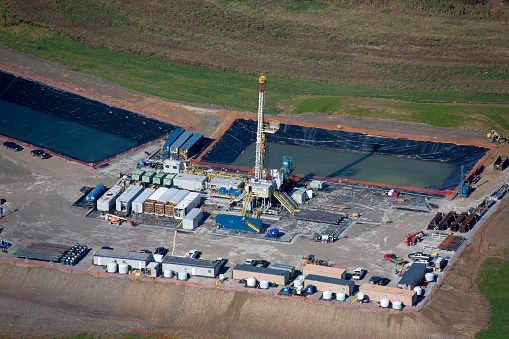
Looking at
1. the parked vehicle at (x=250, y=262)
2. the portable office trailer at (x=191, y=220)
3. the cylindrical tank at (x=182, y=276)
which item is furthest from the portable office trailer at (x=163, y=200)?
the parked vehicle at (x=250, y=262)

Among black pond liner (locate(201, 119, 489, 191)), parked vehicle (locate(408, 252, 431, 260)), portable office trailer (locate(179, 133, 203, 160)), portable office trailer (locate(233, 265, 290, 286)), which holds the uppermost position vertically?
black pond liner (locate(201, 119, 489, 191))

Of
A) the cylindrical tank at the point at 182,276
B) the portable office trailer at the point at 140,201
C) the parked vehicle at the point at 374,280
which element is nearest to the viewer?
the parked vehicle at the point at 374,280

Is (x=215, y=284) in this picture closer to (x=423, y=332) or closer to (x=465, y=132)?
(x=423, y=332)

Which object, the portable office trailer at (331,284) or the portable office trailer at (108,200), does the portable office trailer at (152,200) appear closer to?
the portable office trailer at (108,200)

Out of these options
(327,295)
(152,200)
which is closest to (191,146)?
(152,200)

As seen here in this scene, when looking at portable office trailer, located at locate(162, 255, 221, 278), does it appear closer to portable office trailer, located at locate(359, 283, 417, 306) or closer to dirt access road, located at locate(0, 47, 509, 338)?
dirt access road, located at locate(0, 47, 509, 338)

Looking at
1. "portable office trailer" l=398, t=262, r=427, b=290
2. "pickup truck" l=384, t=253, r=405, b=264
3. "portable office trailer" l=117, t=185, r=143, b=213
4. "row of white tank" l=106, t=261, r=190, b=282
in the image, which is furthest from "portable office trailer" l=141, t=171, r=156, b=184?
"portable office trailer" l=398, t=262, r=427, b=290
